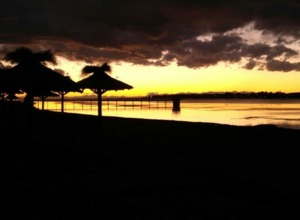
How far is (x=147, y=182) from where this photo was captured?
853 centimetres

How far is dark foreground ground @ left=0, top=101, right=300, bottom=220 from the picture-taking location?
6477 mm

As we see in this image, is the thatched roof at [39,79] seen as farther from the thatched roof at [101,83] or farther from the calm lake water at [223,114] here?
the calm lake water at [223,114]

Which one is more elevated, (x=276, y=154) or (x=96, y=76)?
(x=96, y=76)

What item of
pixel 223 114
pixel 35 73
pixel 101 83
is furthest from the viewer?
pixel 223 114

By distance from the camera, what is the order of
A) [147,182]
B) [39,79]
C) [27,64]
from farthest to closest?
[27,64] < [39,79] < [147,182]

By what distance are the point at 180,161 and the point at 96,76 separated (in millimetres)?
11040

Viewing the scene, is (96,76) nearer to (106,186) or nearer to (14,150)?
(14,150)

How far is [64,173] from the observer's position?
937 centimetres

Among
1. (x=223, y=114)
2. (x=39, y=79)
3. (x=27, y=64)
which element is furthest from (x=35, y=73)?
(x=223, y=114)

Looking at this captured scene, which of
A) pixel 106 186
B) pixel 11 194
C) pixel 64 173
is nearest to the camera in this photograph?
pixel 11 194

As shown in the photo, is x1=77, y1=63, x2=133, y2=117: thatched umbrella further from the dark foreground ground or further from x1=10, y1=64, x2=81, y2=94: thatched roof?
x1=10, y1=64, x2=81, y2=94: thatched roof

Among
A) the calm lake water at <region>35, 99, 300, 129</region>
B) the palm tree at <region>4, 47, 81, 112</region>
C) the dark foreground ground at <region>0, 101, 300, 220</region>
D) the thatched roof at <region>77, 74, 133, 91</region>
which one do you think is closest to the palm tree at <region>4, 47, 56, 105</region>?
the palm tree at <region>4, 47, 81, 112</region>

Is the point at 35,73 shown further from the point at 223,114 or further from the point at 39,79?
the point at 223,114

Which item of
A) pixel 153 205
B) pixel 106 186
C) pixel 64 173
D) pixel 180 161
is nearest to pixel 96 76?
pixel 180 161
